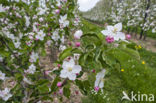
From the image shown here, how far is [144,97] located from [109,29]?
2.26 meters

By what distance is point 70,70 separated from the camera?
2.96 feet

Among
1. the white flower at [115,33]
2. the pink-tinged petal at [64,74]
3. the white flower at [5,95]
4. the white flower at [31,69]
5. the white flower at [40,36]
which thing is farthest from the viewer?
the white flower at [31,69]

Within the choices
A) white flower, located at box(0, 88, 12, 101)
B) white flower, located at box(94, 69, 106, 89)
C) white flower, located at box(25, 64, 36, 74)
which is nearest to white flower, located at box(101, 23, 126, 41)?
white flower, located at box(94, 69, 106, 89)

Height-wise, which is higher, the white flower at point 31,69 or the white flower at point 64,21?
the white flower at point 64,21

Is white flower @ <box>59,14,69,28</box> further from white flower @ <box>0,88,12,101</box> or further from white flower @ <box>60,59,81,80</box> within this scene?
white flower @ <box>0,88,12,101</box>

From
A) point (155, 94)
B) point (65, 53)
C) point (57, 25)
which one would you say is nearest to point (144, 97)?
point (155, 94)

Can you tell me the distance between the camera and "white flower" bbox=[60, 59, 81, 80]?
0.88m

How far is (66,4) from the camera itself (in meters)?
1.58

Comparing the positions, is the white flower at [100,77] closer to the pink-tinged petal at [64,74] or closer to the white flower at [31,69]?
the pink-tinged petal at [64,74]

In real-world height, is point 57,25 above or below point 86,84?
above

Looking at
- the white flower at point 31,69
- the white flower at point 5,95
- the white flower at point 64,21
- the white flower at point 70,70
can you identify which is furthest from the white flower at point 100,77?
the white flower at point 31,69

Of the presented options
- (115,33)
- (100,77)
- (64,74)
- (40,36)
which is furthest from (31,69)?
(115,33)

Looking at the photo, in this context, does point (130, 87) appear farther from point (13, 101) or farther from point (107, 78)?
point (13, 101)

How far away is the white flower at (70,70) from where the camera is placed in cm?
88
